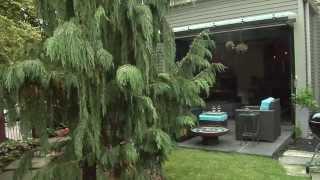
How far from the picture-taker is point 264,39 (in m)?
11.5

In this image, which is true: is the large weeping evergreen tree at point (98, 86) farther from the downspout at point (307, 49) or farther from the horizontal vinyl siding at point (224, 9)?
the downspout at point (307, 49)

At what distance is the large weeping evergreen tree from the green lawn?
7.64 feet

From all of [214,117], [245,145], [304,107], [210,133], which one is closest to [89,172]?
[210,133]

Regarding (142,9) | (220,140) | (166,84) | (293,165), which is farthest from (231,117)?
(142,9)

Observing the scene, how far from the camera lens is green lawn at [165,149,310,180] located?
5.70m

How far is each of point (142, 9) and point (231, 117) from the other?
8728 mm

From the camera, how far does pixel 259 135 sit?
7.97 m

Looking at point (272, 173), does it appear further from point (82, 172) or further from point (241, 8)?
point (241, 8)

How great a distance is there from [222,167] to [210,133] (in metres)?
1.52

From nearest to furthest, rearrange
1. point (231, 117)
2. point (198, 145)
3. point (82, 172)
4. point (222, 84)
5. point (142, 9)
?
point (142, 9)
point (82, 172)
point (198, 145)
point (231, 117)
point (222, 84)

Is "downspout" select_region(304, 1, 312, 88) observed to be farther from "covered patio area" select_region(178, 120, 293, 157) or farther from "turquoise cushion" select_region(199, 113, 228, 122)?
"turquoise cushion" select_region(199, 113, 228, 122)

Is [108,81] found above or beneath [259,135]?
above

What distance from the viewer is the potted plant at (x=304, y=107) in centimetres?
830

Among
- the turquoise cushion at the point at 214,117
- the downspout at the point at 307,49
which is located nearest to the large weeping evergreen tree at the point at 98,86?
the turquoise cushion at the point at 214,117
